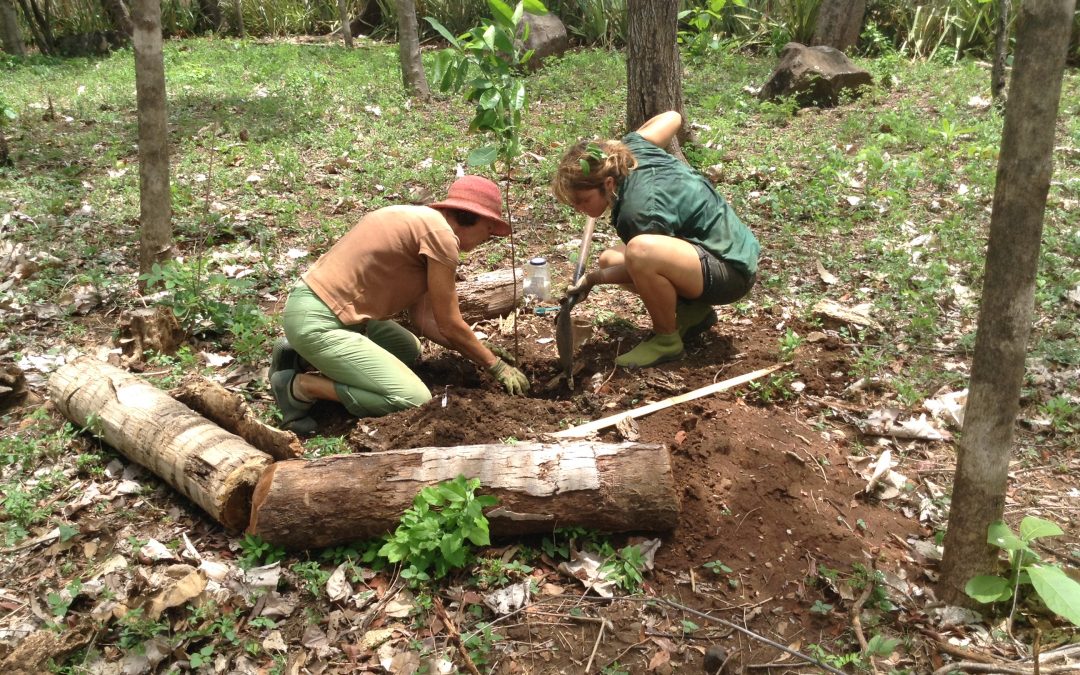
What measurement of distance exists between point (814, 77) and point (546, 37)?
179 inches

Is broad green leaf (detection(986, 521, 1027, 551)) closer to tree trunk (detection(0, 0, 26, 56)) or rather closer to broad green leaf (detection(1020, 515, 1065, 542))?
broad green leaf (detection(1020, 515, 1065, 542))

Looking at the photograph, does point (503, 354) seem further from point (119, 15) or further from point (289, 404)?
point (119, 15)

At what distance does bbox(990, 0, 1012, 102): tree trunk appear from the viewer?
7012mm

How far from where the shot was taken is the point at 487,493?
A: 2.99 meters

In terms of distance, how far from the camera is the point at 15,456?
11.6 ft

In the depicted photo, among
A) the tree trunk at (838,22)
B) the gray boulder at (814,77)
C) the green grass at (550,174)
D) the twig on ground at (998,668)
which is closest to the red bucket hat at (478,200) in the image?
the green grass at (550,174)

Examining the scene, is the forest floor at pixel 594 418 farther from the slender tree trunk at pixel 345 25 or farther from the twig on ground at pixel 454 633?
the slender tree trunk at pixel 345 25

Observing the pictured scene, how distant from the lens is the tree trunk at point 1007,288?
208 cm

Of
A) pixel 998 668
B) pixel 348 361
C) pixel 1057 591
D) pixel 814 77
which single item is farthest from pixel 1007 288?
pixel 814 77

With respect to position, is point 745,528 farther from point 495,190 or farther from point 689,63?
point 689,63

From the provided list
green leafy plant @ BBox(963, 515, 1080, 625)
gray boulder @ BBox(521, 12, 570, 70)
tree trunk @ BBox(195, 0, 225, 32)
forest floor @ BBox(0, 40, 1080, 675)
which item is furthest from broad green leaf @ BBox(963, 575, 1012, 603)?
tree trunk @ BBox(195, 0, 225, 32)

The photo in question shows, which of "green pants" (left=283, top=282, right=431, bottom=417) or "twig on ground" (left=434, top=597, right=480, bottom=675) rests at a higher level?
"green pants" (left=283, top=282, right=431, bottom=417)

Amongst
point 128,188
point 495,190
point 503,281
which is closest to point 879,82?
point 503,281

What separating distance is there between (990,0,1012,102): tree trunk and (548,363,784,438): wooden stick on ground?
5060mm
